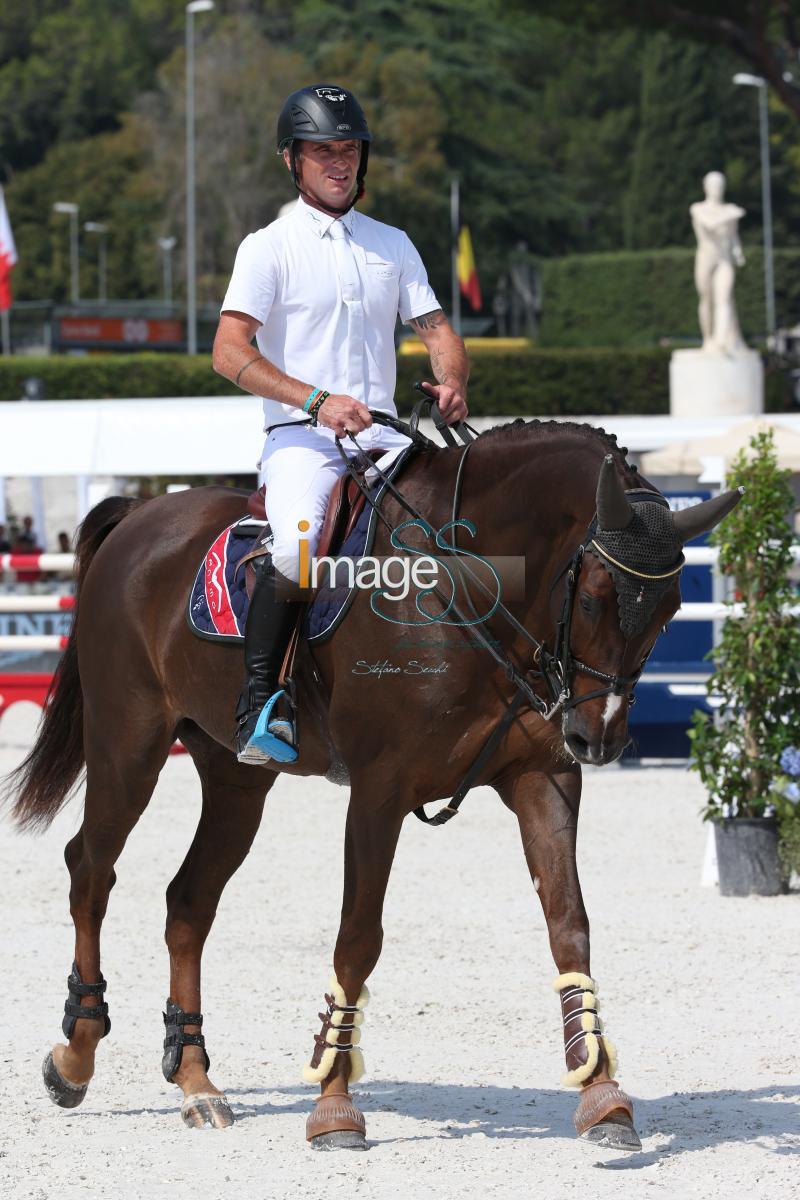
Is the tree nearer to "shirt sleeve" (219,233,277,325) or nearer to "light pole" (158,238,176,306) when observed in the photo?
"light pole" (158,238,176,306)

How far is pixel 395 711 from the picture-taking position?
4777mm

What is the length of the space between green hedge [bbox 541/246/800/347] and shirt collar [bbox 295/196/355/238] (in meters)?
62.1

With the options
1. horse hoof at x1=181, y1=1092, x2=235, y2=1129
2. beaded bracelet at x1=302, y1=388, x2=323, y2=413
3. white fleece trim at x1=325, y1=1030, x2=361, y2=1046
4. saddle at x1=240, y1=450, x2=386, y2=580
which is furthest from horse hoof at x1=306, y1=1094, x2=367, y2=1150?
beaded bracelet at x1=302, y1=388, x2=323, y2=413

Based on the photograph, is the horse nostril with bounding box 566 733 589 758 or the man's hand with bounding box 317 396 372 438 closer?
the horse nostril with bounding box 566 733 589 758

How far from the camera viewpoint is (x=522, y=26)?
89500mm

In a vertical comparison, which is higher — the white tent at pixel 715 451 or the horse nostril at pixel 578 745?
the white tent at pixel 715 451

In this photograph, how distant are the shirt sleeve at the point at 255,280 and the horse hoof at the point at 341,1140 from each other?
221cm

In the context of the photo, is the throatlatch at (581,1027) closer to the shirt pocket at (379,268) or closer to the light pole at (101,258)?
the shirt pocket at (379,268)

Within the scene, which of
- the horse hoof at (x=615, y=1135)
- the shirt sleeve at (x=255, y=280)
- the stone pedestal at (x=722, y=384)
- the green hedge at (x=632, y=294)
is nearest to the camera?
the horse hoof at (x=615, y=1135)

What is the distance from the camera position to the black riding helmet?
5.08 m

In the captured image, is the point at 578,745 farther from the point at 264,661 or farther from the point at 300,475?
the point at 300,475

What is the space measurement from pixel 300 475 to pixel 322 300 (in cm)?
50

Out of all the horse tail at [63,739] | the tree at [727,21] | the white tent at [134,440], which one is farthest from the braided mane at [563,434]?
the tree at [727,21]

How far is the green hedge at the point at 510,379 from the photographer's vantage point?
40969 mm
